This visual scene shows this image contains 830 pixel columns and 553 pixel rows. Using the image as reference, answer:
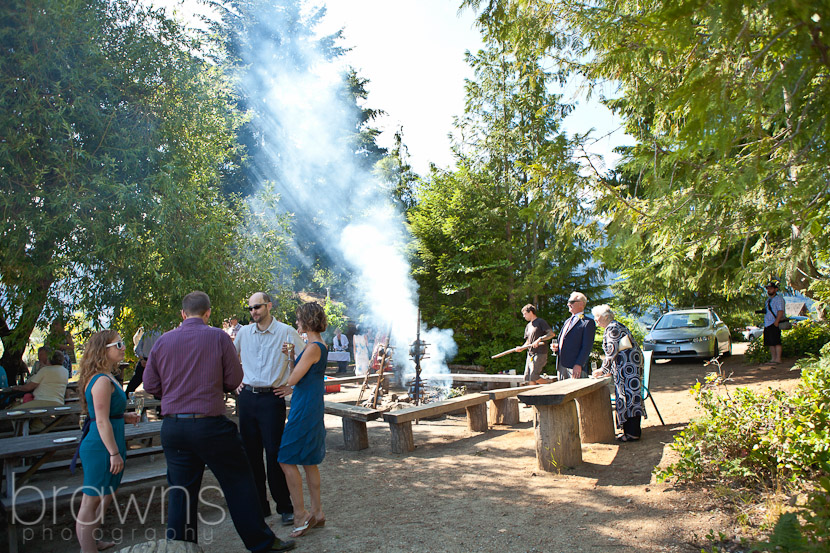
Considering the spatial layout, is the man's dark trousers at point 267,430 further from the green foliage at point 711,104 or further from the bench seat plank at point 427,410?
the green foliage at point 711,104

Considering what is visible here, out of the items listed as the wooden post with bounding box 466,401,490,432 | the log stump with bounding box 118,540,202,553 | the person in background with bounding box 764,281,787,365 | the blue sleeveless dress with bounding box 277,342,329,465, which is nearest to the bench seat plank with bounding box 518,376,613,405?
the blue sleeveless dress with bounding box 277,342,329,465

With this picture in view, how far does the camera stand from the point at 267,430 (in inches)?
164

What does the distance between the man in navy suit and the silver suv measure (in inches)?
367

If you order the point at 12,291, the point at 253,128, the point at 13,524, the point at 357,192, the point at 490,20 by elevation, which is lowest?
the point at 13,524

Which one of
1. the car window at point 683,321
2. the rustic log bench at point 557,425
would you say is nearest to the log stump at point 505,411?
the rustic log bench at point 557,425

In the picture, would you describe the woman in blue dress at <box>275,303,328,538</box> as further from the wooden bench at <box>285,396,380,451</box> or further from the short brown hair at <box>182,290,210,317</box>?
the wooden bench at <box>285,396,380,451</box>

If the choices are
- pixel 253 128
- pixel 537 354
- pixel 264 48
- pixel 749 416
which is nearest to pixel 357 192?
pixel 253 128

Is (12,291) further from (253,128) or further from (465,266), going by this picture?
(253,128)

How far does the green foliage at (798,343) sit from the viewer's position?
41.6ft

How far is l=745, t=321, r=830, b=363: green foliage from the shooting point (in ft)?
41.6

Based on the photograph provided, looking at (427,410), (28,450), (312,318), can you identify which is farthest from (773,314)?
(28,450)

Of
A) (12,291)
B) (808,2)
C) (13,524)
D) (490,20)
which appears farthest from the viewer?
(12,291)

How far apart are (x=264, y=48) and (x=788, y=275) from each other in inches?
1122

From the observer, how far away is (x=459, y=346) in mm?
16250
